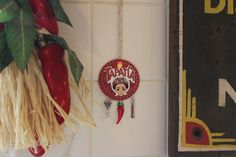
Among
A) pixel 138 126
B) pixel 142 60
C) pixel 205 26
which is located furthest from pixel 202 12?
pixel 138 126

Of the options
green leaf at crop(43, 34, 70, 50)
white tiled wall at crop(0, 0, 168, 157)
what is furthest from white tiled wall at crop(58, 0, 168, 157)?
green leaf at crop(43, 34, 70, 50)

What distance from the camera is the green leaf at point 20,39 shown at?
53 centimetres

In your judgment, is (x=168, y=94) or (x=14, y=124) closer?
(x=14, y=124)

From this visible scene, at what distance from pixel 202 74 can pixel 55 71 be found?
0.32 metres

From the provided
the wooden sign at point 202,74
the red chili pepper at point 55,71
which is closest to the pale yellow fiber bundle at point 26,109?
the red chili pepper at point 55,71

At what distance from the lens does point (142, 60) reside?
2.40 ft

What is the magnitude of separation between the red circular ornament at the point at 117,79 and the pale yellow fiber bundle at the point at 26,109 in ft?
0.47

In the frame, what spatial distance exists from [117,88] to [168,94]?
112mm

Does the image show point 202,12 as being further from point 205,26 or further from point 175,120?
point 175,120

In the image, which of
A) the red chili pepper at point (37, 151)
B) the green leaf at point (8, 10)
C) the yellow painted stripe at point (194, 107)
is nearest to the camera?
the green leaf at point (8, 10)

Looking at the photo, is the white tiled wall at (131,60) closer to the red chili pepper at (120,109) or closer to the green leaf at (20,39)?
the red chili pepper at (120,109)

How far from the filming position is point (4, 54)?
1.80ft

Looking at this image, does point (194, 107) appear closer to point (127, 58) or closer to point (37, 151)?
point (127, 58)

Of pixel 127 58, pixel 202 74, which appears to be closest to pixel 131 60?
pixel 127 58
